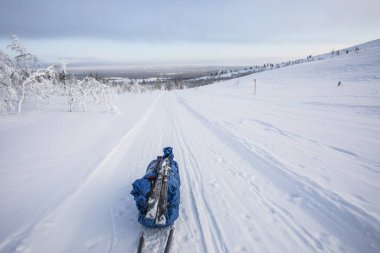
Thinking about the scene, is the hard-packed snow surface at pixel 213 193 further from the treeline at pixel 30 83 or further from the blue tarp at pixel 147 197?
the treeline at pixel 30 83

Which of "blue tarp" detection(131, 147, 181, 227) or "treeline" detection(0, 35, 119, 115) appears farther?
"treeline" detection(0, 35, 119, 115)

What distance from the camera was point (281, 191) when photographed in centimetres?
476

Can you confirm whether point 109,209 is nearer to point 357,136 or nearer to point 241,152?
point 241,152

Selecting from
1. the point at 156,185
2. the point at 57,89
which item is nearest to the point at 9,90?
the point at 57,89

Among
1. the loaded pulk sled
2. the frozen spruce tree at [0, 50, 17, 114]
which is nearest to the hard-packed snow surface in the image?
the loaded pulk sled

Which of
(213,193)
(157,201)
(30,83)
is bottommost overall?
(213,193)

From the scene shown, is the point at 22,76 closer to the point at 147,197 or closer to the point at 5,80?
the point at 5,80

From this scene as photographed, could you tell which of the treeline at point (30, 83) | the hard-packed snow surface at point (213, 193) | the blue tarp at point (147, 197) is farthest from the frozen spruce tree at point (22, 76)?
the blue tarp at point (147, 197)

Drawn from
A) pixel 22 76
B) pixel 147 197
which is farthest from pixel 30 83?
pixel 147 197

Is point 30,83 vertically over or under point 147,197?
over

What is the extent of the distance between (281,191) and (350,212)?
1314mm

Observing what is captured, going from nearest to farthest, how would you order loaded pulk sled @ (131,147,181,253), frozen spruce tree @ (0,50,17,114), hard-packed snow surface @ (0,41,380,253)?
loaded pulk sled @ (131,147,181,253) < hard-packed snow surface @ (0,41,380,253) < frozen spruce tree @ (0,50,17,114)

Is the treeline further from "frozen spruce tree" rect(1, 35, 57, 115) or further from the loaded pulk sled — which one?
the loaded pulk sled

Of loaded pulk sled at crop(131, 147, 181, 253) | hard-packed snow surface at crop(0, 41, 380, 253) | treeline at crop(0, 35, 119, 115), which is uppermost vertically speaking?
treeline at crop(0, 35, 119, 115)
